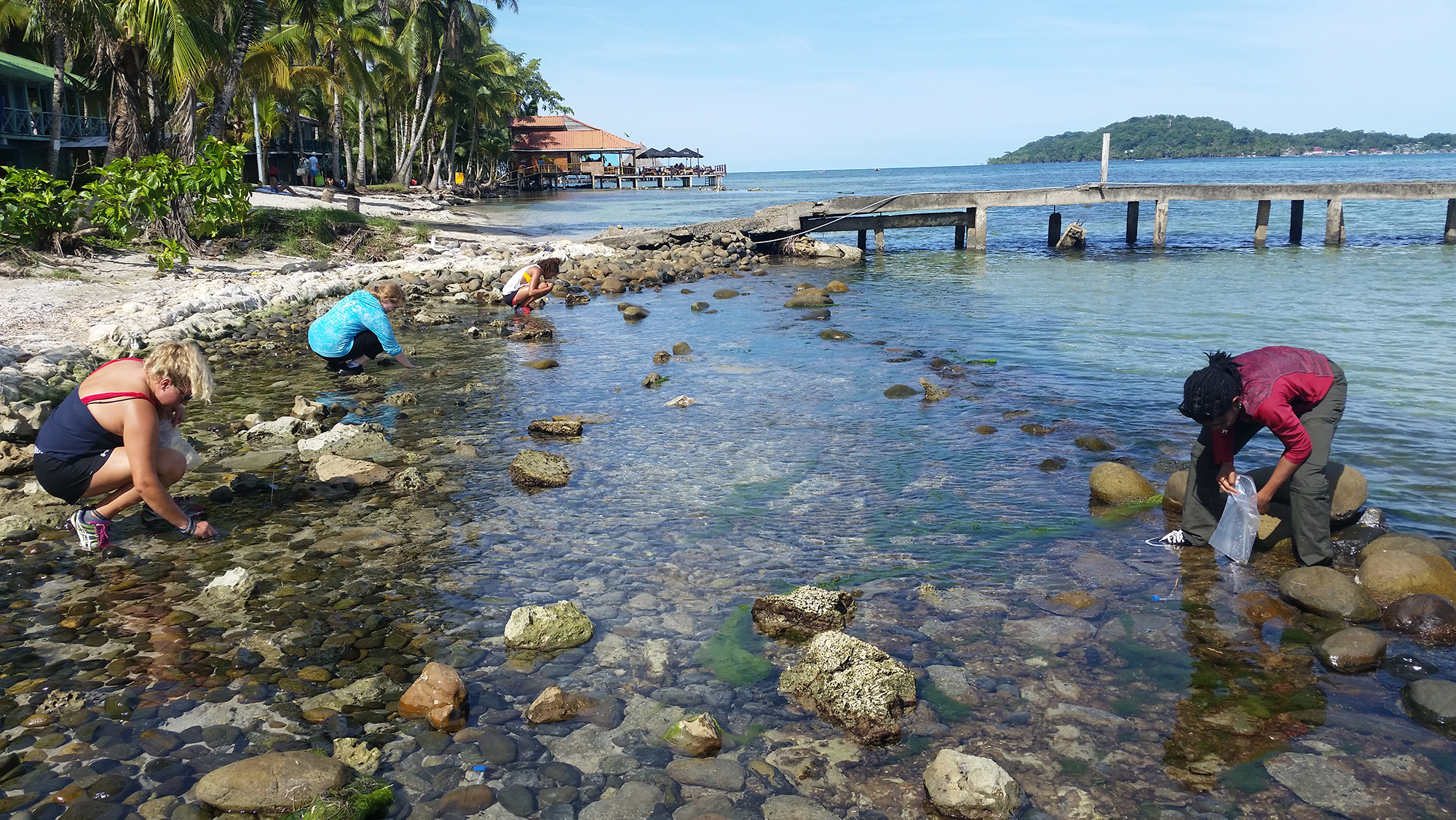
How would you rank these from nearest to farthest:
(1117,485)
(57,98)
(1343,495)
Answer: (1343,495), (1117,485), (57,98)

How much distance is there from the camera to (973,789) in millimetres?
3652

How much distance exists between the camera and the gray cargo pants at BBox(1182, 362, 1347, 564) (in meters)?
5.47

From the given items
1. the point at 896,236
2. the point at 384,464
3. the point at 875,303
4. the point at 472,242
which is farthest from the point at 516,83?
the point at 384,464

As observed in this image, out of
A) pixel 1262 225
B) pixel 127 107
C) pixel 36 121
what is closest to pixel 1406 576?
pixel 127 107

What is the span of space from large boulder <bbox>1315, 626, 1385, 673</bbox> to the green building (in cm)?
3488

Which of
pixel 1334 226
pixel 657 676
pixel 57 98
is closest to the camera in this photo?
pixel 657 676

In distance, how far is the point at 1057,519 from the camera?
696 centimetres

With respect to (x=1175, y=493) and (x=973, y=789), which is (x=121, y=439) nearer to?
(x=973, y=789)

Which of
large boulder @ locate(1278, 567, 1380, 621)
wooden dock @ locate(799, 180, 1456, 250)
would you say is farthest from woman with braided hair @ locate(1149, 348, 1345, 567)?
wooden dock @ locate(799, 180, 1456, 250)

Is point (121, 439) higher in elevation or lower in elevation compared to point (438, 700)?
higher

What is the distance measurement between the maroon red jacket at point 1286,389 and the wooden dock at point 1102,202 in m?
23.5

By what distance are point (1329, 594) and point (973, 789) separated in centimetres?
303

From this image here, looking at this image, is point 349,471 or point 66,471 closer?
point 66,471

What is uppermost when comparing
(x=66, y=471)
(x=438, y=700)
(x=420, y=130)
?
(x=420, y=130)
